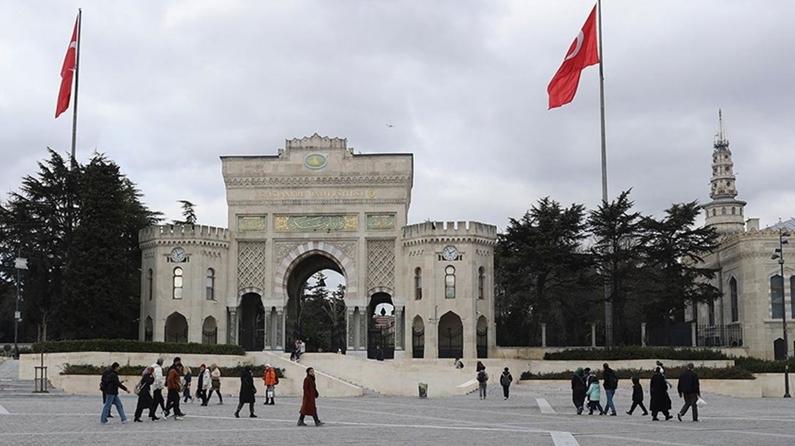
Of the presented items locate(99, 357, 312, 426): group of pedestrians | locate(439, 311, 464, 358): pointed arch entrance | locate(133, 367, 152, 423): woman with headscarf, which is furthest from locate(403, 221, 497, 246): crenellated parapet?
locate(133, 367, 152, 423): woman with headscarf

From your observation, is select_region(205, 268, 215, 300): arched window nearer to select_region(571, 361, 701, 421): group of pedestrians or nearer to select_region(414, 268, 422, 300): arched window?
select_region(414, 268, 422, 300): arched window

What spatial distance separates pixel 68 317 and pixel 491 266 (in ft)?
68.3

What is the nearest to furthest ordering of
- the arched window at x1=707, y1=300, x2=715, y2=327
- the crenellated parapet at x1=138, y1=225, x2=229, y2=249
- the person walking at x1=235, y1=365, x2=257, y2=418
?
the person walking at x1=235, y1=365, x2=257, y2=418, the crenellated parapet at x1=138, y1=225, x2=229, y2=249, the arched window at x1=707, y1=300, x2=715, y2=327

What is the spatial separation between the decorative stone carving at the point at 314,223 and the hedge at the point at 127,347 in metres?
8.46

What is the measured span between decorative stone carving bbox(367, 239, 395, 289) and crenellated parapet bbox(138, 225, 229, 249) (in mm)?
8065

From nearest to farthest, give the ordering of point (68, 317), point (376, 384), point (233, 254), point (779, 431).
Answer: point (779, 431), point (376, 384), point (68, 317), point (233, 254)

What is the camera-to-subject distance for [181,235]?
4828 cm

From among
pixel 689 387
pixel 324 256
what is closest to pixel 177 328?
pixel 324 256

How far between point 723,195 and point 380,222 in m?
53.9

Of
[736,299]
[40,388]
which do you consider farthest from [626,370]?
[40,388]

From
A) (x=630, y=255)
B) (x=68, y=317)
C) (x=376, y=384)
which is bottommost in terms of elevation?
(x=376, y=384)

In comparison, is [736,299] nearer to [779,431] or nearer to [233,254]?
[233,254]

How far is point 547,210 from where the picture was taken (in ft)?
160

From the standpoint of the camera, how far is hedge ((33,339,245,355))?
1543 inches
